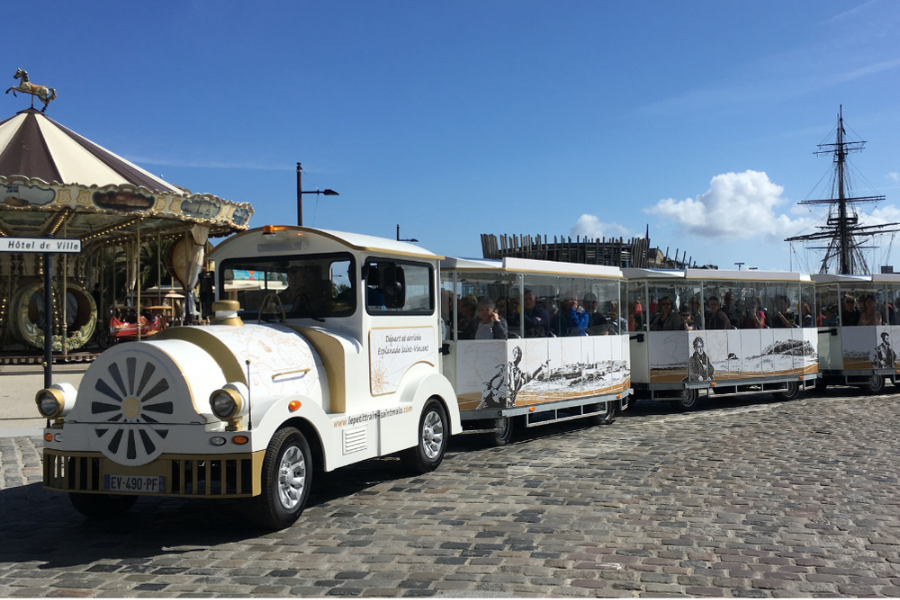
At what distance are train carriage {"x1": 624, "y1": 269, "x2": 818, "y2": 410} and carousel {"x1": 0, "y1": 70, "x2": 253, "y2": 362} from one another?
13225 millimetres

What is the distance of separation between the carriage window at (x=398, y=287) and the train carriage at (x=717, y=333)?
6249mm

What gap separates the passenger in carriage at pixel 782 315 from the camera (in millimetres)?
15680

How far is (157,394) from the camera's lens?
5855mm

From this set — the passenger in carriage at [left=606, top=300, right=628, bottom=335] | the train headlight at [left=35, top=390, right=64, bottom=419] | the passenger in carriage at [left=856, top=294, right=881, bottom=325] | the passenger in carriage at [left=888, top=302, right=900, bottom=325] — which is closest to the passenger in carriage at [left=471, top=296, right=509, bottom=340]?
the passenger in carriage at [left=606, top=300, right=628, bottom=335]

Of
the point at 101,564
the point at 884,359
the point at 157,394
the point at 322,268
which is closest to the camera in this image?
the point at 101,564

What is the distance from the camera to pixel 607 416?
12.4m

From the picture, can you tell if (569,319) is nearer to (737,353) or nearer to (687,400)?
(687,400)

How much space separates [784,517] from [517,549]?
244 cm

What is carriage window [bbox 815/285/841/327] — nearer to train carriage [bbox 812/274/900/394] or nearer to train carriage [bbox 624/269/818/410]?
train carriage [bbox 812/274/900/394]

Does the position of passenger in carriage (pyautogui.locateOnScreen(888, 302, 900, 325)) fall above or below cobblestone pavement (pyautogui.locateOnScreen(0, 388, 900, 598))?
above

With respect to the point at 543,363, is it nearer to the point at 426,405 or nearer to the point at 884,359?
the point at 426,405

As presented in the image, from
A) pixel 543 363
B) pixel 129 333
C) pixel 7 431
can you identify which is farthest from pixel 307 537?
pixel 129 333

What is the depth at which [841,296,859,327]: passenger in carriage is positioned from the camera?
57.7 feet

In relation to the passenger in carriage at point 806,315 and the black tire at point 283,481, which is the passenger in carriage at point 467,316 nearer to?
the black tire at point 283,481
